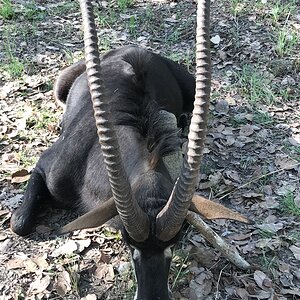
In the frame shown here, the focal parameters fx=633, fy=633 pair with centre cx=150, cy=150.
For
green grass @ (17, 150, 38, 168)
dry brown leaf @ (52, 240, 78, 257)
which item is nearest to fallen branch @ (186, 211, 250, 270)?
dry brown leaf @ (52, 240, 78, 257)

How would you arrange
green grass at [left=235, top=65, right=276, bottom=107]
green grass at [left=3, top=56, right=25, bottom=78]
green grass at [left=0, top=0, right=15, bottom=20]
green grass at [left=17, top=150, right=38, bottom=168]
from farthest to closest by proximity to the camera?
green grass at [left=0, top=0, right=15, bottom=20] < green grass at [left=3, top=56, right=25, bottom=78] < green grass at [left=235, top=65, right=276, bottom=107] < green grass at [left=17, top=150, right=38, bottom=168]

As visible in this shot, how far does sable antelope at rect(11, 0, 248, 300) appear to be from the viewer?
166 inches

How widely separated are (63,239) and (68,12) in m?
4.96

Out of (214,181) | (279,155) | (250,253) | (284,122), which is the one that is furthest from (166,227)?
(284,122)

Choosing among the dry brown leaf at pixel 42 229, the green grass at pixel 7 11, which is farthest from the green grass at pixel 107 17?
the dry brown leaf at pixel 42 229

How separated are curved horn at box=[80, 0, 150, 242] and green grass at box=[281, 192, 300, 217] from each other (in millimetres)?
2304

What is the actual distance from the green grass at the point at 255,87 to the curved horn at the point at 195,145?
381 cm

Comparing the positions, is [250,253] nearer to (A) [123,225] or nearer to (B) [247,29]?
(A) [123,225]

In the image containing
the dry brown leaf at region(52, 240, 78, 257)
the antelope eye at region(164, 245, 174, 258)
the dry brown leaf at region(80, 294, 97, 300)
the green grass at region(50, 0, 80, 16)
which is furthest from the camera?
the green grass at region(50, 0, 80, 16)

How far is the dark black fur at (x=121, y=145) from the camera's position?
4922 millimetres

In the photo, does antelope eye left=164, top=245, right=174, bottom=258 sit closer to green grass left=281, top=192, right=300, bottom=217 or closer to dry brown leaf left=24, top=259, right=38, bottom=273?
dry brown leaf left=24, top=259, right=38, bottom=273

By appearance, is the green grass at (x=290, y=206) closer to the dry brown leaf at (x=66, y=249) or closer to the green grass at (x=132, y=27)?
the dry brown leaf at (x=66, y=249)

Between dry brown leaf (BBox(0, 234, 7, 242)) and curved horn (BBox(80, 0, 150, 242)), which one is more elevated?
curved horn (BBox(80, 0, 150, 242))

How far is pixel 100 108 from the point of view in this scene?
13.6ft
